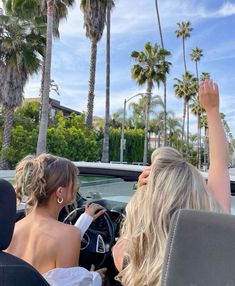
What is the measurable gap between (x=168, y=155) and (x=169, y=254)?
0.68 meters

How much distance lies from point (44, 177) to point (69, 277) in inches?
22.8

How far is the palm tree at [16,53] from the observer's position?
22.7m

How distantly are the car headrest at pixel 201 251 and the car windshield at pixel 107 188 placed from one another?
2.46 m

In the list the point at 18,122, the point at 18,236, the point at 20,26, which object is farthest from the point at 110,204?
the point at 18,122

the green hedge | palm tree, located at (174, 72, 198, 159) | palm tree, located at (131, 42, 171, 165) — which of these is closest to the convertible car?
the green hedge

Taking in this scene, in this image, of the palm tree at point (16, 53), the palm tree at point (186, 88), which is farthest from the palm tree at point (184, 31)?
the palm tree at point (16, 53)

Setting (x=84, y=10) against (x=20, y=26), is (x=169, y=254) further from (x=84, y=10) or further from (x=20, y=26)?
(x=84, y=10)

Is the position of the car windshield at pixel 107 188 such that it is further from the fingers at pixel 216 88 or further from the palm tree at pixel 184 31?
the palm tree at pixel 184 31

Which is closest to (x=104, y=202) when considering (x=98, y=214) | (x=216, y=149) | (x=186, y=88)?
(x=98, y=214)

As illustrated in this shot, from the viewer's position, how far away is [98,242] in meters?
3.06

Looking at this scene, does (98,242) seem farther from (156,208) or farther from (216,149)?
(156,208)

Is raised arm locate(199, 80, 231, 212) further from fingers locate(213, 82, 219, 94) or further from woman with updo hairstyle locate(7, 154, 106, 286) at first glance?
woman with updo hairstyle locate(7, 154, 106, 286)

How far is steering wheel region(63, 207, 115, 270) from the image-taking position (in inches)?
120

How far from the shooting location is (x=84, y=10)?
25.9 metres
